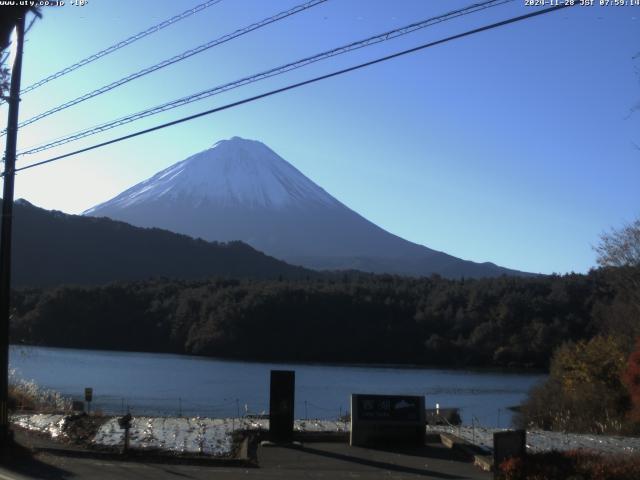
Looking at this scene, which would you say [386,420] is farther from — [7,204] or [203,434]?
[7,204]

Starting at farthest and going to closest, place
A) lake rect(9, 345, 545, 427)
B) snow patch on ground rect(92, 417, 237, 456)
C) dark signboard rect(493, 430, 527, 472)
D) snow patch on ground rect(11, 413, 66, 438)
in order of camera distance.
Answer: lake rect(9, 345, 545, 427), snow patch on ground rect(11, 413, 66, 438), snow patch on ground rect(92, 417, 237, 456), dark signboard rect(493, 430, 527, 472)

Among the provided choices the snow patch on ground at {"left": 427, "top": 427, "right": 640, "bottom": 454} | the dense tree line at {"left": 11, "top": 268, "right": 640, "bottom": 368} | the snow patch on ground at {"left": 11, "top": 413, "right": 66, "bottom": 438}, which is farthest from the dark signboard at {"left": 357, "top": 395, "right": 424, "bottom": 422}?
the dense tree line at {"left": 11, "top": 268, "right": 640, "bottom": 368}

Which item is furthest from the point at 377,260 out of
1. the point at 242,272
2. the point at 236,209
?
the point at 242,272

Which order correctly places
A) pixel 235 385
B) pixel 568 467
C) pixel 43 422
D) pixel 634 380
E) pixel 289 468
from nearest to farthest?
pixel 568 467 < pixel 289 468 < pixel 43 422 < pixel 634 380 < pixel 235 385

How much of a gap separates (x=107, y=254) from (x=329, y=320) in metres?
38.2

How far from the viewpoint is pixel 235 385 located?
38.2 meters

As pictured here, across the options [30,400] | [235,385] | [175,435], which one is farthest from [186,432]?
[235,385]

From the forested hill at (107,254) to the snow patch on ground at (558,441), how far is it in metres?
66.6

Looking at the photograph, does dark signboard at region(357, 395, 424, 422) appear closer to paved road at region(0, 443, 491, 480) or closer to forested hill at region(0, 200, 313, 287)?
paved road at region(0, 443, 491, 480)

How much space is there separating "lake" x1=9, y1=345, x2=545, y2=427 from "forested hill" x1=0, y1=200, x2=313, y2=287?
32.1 metres

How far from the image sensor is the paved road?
1293 centimetres

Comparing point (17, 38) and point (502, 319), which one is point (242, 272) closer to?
point (502, 319)

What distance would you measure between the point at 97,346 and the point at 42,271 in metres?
18.8

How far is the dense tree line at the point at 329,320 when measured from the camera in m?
56.6
